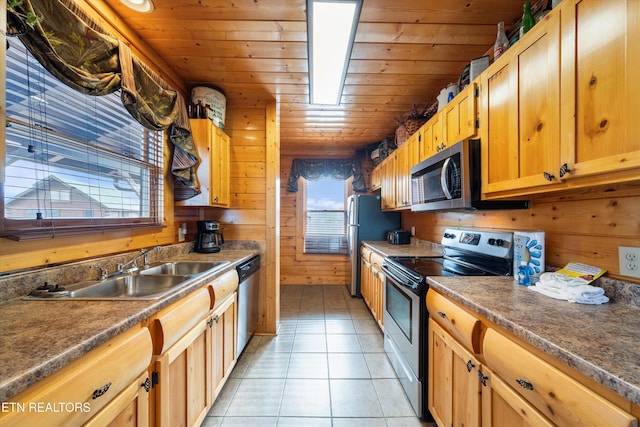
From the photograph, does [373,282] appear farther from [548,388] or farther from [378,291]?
[548,388]

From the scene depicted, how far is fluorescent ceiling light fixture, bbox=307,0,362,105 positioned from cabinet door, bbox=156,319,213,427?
187 cm

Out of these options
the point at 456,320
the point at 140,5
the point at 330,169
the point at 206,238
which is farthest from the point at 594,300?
the point at 330,169

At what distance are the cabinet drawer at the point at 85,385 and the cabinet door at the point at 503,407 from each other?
1285 mm

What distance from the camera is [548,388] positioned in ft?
2.34

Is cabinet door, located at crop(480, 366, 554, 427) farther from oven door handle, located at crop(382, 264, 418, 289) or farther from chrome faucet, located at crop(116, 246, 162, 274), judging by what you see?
chrome faucet, located at crop(116, 246, 162, 274)

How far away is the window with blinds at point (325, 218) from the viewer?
461 centimetres

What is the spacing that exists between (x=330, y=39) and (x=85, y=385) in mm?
2021

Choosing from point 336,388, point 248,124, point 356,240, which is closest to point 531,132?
point 336,388

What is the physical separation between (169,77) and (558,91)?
2.55 metres

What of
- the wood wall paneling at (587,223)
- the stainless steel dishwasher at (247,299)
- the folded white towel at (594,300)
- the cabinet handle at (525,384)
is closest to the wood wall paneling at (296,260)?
the stainless steel dishwasher at (247,299)

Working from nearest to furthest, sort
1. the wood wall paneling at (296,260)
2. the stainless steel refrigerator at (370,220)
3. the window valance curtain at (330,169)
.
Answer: the stainless steel refrigerator at (370,220) → the window valance curtain at (330,169) → the wood wall paneling at (296,260)

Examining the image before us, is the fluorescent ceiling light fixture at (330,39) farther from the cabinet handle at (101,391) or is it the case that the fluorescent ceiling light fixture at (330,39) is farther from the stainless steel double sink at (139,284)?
the cabinet handle at (101,391)

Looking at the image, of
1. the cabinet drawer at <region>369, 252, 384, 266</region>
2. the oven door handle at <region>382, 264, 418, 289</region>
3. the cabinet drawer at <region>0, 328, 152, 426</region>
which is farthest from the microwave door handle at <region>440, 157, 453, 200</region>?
the cabinet drawer at <region>0, 328, 152, 426</region>

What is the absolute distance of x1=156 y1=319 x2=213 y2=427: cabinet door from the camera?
1060 mm
